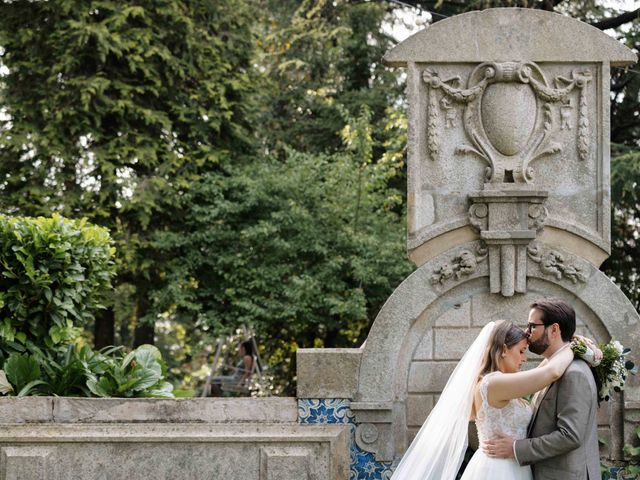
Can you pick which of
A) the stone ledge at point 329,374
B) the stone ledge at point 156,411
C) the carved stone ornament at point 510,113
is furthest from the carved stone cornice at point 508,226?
the stone ledge at point 156,411

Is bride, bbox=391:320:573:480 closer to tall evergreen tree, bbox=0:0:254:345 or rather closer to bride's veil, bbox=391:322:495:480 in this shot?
bride's veil, bbox=391:322:495:480

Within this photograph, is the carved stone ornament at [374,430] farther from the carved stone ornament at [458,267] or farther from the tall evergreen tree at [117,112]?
the tall evergreen tree at [117,112]

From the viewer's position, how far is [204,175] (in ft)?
53.1

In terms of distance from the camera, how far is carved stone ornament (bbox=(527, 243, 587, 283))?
22.4 feet

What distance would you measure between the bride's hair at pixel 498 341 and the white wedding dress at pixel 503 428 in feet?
0.54

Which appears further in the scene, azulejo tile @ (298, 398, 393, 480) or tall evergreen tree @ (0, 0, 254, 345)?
tall evergreen tree @ (0, 0, 254, 345)

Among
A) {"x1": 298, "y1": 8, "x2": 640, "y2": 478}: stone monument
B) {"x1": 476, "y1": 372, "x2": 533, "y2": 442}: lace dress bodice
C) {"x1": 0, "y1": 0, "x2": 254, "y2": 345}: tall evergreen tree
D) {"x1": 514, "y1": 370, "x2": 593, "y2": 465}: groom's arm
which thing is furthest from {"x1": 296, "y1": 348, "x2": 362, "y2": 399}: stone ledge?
{"x1": 0, "y1": 0, "x2": 254, "y2": 345}: tall evergreen tree

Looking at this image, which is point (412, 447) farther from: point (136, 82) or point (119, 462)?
point (136, 82)

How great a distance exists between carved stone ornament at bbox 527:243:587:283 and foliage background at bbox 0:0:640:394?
7.30 meters

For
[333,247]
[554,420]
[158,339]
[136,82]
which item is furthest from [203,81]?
[554,420]

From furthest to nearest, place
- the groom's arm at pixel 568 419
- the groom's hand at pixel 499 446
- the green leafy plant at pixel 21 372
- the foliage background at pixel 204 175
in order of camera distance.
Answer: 1. the foliage background at pixel 204 175
2. the green leafy plant at pixel 21 372
3. the groom's hand at pixel 499 446
4. the groom's arm at pixel 568 419

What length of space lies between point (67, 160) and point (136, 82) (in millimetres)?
1861

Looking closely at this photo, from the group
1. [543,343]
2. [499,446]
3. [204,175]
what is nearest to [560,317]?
[543,343]

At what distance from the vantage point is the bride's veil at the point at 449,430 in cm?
578
